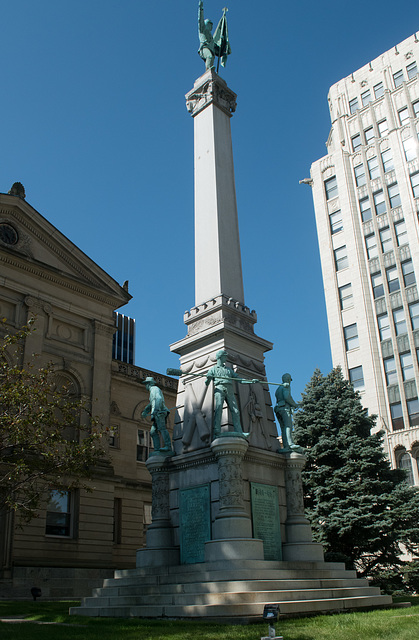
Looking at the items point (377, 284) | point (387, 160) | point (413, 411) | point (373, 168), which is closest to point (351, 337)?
point (377, 284)

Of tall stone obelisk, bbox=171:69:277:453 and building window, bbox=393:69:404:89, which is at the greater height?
building window, bbox=393:69:404:89

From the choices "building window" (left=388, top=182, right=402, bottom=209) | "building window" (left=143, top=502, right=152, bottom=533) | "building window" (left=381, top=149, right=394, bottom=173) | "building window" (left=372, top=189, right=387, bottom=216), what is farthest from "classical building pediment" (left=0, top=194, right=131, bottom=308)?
"building window" (left=381, top=149, right=394, bottom=173)

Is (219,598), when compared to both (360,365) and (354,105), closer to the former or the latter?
(360,365)

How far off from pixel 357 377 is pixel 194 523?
121 feet

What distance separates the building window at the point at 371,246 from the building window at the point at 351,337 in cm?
642

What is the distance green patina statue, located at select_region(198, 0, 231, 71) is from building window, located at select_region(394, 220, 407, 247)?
1257 inches

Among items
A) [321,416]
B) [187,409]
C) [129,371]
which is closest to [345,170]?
[129,371]

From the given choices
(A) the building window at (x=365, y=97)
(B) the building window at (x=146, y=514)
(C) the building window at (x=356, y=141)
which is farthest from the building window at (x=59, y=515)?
(A) the building window at (x=365, y=97)

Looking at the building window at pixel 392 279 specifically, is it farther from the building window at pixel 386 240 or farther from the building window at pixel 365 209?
the building window at pixel 365 209

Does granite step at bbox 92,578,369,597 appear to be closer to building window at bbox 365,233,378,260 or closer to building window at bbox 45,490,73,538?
building window at bbox 45,490,73,538

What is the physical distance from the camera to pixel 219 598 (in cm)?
1088

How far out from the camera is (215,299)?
16594mm

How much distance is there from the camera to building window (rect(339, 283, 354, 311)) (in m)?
51.6

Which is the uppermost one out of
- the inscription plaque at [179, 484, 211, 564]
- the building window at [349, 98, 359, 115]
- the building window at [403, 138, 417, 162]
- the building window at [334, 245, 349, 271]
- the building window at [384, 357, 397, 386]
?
the building window at [349, 98, 359, 115]
